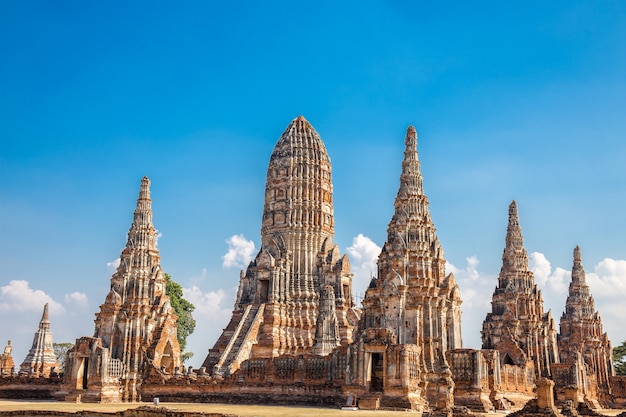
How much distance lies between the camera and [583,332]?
6812 cm

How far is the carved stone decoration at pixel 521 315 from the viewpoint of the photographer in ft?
201

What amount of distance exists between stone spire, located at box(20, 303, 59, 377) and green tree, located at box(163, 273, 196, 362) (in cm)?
1465

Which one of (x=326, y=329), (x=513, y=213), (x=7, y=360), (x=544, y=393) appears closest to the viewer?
(x=544, y=393)

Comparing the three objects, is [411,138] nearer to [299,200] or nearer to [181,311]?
[299,200]

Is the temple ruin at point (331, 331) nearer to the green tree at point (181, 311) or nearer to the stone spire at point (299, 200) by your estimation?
the stone spire at point (299, 200)

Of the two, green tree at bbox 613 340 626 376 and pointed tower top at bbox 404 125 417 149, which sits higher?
pointed tower top at bbox 404 125 417 149

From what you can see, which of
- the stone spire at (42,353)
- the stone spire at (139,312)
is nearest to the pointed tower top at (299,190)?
the stone spire at (139,312)

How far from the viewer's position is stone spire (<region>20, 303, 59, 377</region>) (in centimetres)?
6117

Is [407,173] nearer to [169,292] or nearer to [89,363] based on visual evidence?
[89,363]

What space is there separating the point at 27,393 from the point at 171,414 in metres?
22.6

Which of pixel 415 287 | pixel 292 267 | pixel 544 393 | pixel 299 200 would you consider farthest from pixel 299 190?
pixel 544 393

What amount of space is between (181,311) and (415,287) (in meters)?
34.3

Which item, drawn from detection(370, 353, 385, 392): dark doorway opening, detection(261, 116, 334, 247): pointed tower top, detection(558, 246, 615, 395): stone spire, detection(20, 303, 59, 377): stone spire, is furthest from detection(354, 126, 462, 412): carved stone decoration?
detection(20, 303, 59, 377): stone spire

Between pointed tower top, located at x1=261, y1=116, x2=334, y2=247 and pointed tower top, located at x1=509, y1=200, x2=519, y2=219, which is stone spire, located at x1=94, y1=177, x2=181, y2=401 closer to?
pointed tower top, located at x1=261, y1=116, x2=334, y2=247
